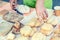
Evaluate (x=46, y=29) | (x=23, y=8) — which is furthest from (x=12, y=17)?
(x=46, y=29)

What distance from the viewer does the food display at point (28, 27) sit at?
3.67 ft

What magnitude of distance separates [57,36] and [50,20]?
0.51 ft

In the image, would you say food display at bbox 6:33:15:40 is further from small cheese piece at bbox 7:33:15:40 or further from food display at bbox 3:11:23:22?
food display at bbox 3:11:23:22

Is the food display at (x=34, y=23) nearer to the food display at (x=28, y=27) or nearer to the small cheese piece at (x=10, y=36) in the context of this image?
the food display at (x=28, y=27)

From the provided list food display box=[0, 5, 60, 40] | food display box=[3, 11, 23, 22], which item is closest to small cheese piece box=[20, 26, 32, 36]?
food display box=[0, 5, 60, 40]

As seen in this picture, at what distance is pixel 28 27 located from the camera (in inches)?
46.1

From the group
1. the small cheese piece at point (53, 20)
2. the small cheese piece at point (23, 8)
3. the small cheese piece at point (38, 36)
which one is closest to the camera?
the small cheese piece at point (38, 36)

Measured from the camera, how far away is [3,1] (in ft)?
4.94

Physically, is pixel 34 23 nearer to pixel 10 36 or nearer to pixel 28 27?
pixel 28 27

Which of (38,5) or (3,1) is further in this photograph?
(3,1)

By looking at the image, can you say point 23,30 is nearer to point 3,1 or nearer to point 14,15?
point 14,15

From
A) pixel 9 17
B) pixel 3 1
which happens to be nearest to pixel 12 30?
pixel 9 17

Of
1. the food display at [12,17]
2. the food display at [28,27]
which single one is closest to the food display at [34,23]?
the food display at [28,27]

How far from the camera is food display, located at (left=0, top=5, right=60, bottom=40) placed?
112 cm
